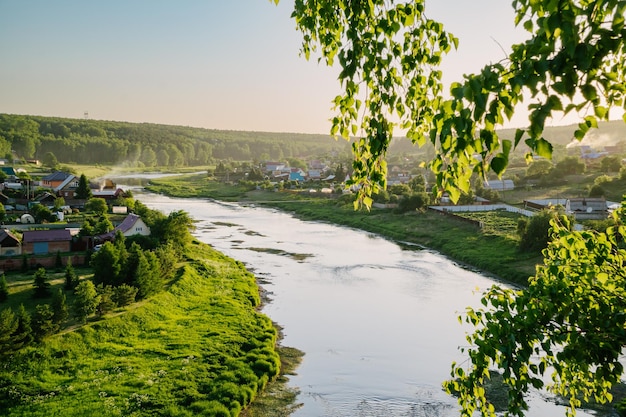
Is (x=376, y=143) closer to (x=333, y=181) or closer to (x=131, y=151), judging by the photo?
(x=333, y=181)

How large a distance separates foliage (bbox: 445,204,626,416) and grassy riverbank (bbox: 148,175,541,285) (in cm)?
3150

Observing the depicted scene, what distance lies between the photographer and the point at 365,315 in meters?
28.2

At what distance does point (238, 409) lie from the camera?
1742 cm

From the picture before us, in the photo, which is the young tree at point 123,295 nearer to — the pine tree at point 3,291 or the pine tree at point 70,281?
the pine tree at point 70,281

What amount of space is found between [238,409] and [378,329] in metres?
10.5

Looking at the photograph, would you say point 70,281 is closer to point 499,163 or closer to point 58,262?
point 58,262

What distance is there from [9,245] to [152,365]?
20461mm

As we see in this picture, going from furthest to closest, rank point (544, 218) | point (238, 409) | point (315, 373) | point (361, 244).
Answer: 1. point (361, 244)
2. point (544, 218)
3. point (315, 373)
4. point (238, 409)

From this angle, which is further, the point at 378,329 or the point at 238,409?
the point at 378,329

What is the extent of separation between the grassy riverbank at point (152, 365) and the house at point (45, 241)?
485 inches

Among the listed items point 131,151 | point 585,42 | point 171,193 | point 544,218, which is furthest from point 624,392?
point 131,151

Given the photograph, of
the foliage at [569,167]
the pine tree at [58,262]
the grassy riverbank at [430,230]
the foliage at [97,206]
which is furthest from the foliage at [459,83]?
the foliage at [569,167]

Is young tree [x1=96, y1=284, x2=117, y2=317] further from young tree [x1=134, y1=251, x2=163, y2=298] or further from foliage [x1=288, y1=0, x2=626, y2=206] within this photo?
foliage [x1=288, y1=0, x2=626, y2=206]

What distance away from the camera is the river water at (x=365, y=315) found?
18.8m
